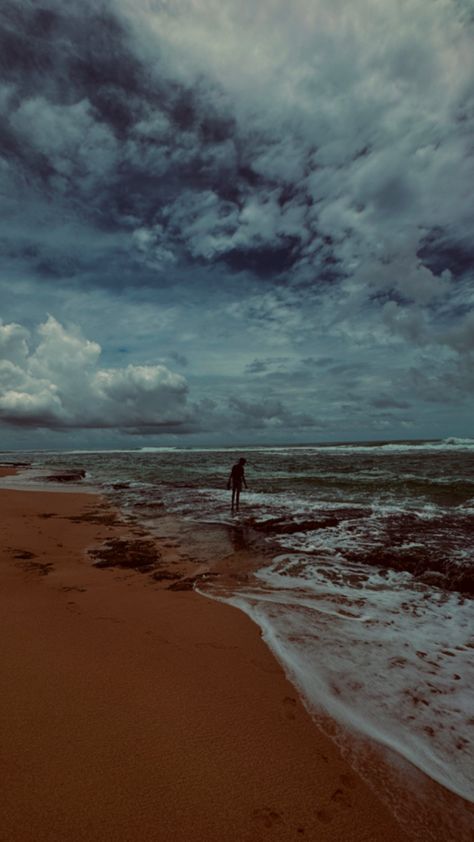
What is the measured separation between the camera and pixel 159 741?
2.80 m

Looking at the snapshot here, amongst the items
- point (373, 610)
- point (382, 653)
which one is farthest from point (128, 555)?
point (382, 653)

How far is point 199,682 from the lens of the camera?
3.64 metres

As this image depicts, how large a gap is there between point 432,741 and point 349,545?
22.2 ft

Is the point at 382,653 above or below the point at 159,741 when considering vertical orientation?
below

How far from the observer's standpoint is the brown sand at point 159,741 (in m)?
2.23

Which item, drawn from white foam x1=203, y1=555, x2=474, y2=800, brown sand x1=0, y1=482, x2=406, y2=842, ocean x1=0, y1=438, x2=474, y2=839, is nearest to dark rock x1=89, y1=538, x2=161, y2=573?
ocean x1=0, y1=438, x2=474, y2=839

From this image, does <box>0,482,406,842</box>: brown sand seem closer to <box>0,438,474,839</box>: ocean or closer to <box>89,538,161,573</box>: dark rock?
<box>0,438,474,839</box>: ocean

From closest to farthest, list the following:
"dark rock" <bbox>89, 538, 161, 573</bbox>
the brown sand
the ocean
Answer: the brown sand → the ocean → "dark rock" <bbox>89, 538, 161, 573</bbox>

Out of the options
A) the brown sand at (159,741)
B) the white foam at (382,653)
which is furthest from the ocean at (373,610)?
the brown sand at (159,741)

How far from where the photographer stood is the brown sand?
7.30 ft

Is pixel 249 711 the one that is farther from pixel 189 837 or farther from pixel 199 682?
pixel 189 837

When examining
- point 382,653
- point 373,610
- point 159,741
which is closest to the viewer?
point 159,741

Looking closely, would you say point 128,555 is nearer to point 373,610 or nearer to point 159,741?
point 373,610

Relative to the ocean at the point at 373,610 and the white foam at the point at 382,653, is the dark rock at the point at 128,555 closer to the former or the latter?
the ocean at the point at 373,610
